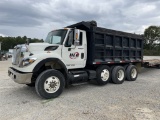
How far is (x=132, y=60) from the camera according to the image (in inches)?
383

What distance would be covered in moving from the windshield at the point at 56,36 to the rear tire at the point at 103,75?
7.32ft

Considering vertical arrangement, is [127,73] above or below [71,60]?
below

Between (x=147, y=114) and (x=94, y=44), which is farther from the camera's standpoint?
(x=94, y=44)

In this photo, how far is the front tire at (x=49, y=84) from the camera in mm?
5766

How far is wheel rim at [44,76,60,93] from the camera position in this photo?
592cm

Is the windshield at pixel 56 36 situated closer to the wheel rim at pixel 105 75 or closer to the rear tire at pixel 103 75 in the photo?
the rear tire at pixel 103 75

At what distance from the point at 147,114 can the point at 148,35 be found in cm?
6464

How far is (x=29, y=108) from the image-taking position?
201 inches

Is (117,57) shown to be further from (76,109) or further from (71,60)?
(76,109)

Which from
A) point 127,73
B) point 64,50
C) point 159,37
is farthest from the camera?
point 159,37

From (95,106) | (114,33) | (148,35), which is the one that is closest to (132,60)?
(114,33)

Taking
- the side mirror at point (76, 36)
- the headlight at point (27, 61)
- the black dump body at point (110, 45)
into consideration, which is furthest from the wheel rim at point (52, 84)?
the black dump body at point (110, 45)

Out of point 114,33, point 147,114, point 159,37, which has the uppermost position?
point 159,37

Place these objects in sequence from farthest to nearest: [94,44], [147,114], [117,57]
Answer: [117,57] < [94,44] < [147,114]
